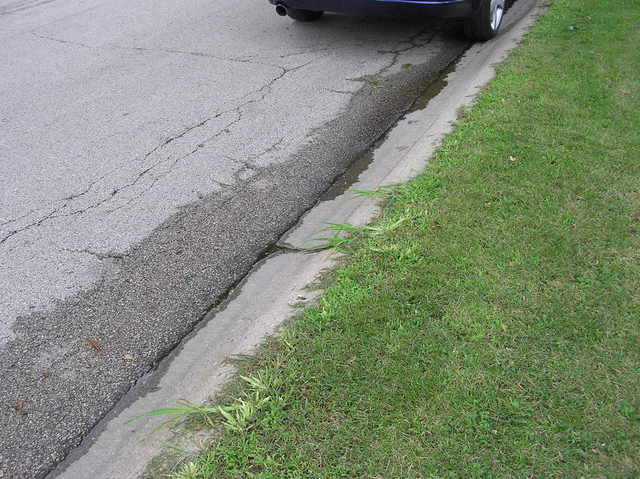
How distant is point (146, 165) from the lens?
4328 millimetres

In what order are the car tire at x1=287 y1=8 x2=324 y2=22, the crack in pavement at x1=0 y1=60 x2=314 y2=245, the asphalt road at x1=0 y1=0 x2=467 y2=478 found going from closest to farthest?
the asphalt road at x1=0 y1=0 x2=467 y2=478 < the crack in pavement at x1=0 y1=60 x2=314 y2=245 < the car tire at x1=287 y1=8 x2=324 y2=22

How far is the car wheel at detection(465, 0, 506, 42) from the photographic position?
6.08 m

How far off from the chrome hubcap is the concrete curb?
208 cm

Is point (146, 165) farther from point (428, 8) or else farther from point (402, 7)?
point (428, 8)

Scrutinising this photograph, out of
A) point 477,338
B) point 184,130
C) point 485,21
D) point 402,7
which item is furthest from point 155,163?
point 485,21

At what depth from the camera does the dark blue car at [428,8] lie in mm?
5645

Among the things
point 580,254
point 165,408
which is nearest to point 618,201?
point 580,254

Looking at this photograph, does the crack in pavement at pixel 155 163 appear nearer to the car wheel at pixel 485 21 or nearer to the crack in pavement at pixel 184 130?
the crack in pavement at pixel 184 130

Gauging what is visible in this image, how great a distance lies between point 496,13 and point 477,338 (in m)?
5.11

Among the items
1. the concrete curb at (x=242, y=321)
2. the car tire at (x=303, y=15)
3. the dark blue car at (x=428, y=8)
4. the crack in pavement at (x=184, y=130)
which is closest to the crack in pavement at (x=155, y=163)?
the crack in pavement at (x=184, y=130)

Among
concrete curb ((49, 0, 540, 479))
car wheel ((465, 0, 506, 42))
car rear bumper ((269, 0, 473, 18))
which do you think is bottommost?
concrete curb ((49, 0, 540, 479))

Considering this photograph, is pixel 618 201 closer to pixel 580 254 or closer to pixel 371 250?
pixel 580 254

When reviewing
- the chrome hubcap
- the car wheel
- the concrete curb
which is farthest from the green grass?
the chrome hubcap

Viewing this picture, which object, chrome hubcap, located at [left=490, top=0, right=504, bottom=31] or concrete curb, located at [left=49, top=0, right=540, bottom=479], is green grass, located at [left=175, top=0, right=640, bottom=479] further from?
chrome hubcap, located at [left=490, top=0, right=504, bottom=31]
